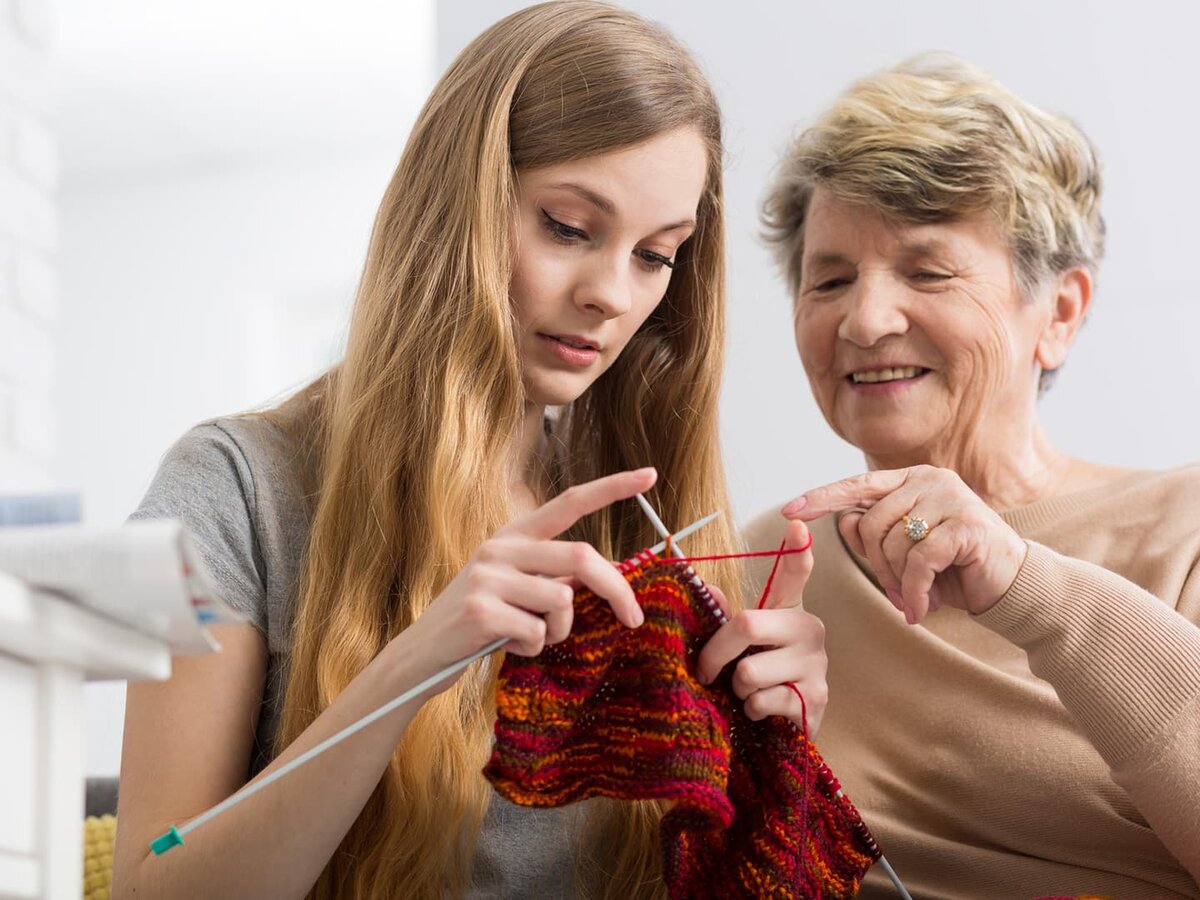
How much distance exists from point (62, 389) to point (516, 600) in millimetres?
5506

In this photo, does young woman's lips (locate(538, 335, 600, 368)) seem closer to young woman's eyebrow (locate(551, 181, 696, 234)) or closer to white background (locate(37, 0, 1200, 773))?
young woman's eyebrow (locate(551, 181, 696, 234))

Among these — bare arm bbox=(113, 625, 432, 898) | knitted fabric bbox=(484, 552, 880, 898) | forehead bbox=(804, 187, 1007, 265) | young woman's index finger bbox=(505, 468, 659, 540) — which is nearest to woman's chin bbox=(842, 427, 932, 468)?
forehead bbox=(804, 187, 1007, 265)

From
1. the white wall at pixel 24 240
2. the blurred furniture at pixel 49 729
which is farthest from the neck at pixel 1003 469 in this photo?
the white wall at pixel 24 240

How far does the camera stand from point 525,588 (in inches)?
37.5

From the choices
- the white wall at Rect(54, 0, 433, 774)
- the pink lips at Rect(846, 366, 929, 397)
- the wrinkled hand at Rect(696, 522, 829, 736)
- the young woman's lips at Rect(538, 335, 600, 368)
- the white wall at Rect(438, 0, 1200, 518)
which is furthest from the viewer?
the white wall at Rect(54, 0, 433, 774)

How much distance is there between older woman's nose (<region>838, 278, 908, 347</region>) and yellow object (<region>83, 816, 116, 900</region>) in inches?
40.3

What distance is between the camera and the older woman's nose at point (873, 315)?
5.10ft

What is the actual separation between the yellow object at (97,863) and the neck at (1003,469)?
1.06 meters

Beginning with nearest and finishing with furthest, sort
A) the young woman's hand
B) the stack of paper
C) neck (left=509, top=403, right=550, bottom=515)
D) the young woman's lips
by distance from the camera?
1. the stack of paper
2. the young woman's hand
3. the young woman's lips
4. neck (left=509, top=403, right=550, bottom=515)

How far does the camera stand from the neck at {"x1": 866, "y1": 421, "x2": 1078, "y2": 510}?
1651 mm

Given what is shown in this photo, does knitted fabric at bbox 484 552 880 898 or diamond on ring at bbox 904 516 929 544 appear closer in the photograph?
knitted fabric at bbox 484 552 880 898

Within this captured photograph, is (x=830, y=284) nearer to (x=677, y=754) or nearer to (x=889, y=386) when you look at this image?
(x=889, y=386)

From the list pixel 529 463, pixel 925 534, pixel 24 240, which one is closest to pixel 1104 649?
pixel 925 534

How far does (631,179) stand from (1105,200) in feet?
3.70
